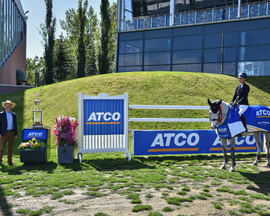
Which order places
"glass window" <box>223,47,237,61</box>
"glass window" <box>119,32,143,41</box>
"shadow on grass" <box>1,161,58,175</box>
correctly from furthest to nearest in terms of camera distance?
"glass window" <box>119,32,143,41</box>
"glass window" <box>223,47,237,61</box>
"shadow on grass" <box>1,161,58,175</box>

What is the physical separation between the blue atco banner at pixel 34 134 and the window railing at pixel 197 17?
1893 centimetres

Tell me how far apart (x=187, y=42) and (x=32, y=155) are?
61.7 ft

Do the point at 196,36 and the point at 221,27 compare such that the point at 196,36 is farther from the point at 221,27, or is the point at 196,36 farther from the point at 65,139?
the point at 65,139

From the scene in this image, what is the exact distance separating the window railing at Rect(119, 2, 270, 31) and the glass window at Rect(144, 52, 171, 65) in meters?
2.76

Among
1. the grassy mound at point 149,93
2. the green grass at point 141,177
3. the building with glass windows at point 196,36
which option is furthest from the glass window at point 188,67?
the green grass at point 141,177

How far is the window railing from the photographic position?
2077 centimetres

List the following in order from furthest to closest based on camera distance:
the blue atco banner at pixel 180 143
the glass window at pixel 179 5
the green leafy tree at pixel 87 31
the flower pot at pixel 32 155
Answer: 1. the green leafy tree at pixel 87 31
2. the glass window at pixel 179 5
3. the blue atco banner at pixel 180 143
4. the flower pot at pixel 32 155

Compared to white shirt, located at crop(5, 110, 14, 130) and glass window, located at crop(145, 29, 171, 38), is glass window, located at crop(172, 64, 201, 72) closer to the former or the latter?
glass window, located at crop(145, 29, 171, 38)

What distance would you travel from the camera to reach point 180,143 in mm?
8289

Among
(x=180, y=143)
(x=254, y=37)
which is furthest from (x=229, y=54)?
(x=180, y=143)

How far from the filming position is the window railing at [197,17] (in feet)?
68.1

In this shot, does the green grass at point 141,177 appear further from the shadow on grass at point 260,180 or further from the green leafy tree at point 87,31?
the green leafy tree at point 87,31

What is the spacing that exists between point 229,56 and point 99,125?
1721 cm

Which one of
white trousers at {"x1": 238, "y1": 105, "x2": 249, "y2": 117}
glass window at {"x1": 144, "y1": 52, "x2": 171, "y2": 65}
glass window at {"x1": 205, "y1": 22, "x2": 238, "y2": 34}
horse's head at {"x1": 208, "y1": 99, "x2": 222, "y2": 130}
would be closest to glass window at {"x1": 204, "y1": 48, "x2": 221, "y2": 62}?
glass window at {"x1": 205, "y1": 22, "x2": 238, "y2": 34}
